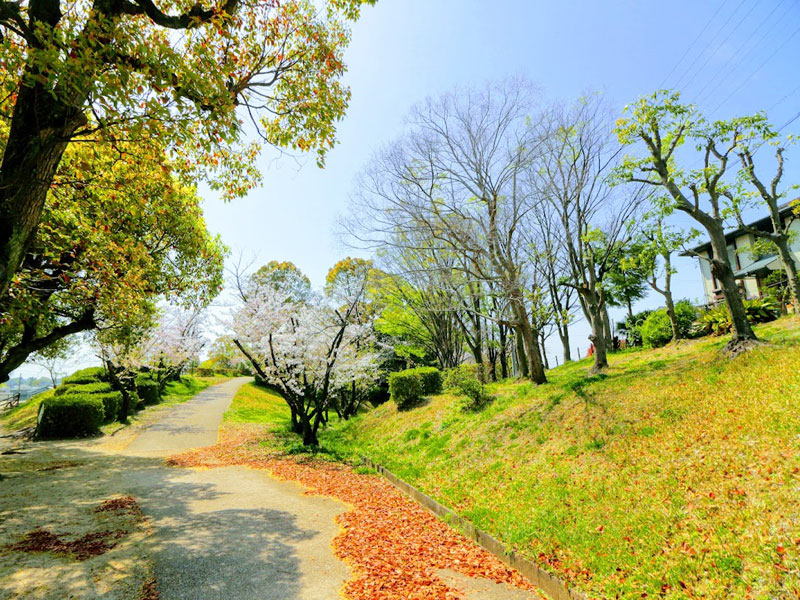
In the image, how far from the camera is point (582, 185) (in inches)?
488

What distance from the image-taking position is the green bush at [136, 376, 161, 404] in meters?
22.6

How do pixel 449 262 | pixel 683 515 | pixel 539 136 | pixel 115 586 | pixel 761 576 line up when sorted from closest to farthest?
1. pixel 761 576
2. pixel 115 586
3. pixel 683 515
4. pixel 539 136
5. pixel 449 262

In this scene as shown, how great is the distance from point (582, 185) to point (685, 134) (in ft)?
9.51

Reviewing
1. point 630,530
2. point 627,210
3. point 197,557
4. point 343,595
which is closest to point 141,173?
point 197,557

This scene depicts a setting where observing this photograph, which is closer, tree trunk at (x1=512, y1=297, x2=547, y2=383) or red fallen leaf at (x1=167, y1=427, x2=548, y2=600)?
red fallen leaf at (x1=167, y1=427, x2=548, y2=600)

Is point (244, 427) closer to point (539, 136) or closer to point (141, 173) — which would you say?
point (141, 173)

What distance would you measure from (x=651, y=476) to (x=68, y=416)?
18.1m

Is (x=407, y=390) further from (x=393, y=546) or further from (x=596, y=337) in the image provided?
(x=393, y=546)

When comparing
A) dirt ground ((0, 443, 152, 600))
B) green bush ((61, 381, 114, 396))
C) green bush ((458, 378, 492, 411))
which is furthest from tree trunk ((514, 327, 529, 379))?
green bush ((61, 381, 114, 396))

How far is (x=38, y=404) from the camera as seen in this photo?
23766 millimetres

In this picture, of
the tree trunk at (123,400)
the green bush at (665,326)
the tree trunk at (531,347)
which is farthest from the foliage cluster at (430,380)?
the tree trunk at (123,400)

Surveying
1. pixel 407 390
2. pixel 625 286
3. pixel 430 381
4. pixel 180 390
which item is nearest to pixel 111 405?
pixel 407 390

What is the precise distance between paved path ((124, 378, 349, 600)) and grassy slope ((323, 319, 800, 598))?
229 cm

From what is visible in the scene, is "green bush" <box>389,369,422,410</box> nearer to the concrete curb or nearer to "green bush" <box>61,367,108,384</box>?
the concrete curb
